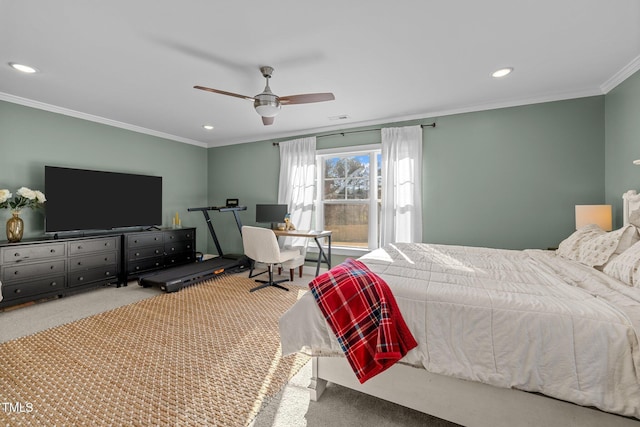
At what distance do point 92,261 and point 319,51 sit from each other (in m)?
3.91

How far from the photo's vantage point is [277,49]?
2.29 metres

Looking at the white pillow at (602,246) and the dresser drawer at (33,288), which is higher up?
the white pillow at (602,246)

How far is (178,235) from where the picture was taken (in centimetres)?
468

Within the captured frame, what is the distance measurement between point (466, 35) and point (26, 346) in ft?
14.2

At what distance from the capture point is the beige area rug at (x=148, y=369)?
4.99 ft

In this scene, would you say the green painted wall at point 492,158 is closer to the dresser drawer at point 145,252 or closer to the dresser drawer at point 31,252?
the dresser drawer at point 31,252

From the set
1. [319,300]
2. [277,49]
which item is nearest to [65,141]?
[277,49]

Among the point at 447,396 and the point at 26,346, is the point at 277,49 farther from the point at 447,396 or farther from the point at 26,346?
the point at 26,346

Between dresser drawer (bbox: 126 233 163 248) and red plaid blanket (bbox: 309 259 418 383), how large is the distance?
371 cm

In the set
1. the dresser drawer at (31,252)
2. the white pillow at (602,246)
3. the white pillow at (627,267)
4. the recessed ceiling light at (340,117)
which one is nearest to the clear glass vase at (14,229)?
the dresser drawer at (31,252)

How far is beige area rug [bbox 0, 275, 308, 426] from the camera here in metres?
1.52

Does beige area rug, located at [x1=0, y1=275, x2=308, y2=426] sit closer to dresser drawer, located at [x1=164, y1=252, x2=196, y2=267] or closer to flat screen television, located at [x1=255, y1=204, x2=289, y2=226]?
dresser drawer, located at [x1=164, y1=252, x2=196, y2=267]

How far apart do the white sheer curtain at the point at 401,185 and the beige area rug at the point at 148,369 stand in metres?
2.11

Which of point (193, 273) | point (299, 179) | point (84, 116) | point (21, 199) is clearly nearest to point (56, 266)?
point (21, 199)
